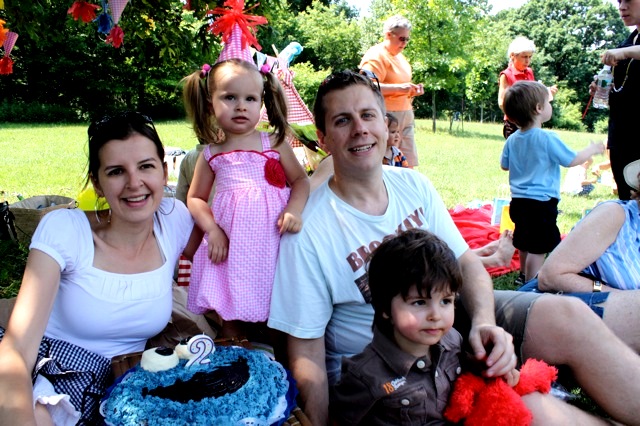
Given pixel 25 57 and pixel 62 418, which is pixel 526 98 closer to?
pixel 62 418

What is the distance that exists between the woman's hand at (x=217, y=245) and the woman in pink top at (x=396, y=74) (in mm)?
4591

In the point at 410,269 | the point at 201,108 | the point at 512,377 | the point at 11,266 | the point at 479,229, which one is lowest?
the point at 479,229

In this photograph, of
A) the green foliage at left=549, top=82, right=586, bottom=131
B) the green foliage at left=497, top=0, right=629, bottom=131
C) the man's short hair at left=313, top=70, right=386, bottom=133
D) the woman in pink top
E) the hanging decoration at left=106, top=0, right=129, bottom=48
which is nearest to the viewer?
the man's short hair at left=313, top=70, right=386, bottom=133

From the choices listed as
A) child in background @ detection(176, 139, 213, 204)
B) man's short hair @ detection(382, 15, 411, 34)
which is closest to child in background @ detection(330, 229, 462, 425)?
child in background @ detection(176, 139, 213, 204)

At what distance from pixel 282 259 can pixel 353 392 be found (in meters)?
0.60

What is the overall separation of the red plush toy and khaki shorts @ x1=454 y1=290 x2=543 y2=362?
362 mm

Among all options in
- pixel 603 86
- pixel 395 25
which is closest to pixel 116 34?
pixel 603 86

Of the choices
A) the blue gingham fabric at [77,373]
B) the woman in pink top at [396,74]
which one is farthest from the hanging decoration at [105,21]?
the woman in pink top at [396,74]

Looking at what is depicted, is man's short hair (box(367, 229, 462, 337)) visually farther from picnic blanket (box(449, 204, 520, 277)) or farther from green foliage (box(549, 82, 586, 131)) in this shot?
green foliage (box(549, 82, 586, 131))

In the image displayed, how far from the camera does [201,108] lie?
9.02 feet

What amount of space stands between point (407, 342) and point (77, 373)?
1.13 meters

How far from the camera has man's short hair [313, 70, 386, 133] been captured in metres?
2.32

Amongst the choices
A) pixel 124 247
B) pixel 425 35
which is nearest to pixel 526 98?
pixel 124 247

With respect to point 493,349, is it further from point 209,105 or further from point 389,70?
point 389,70
